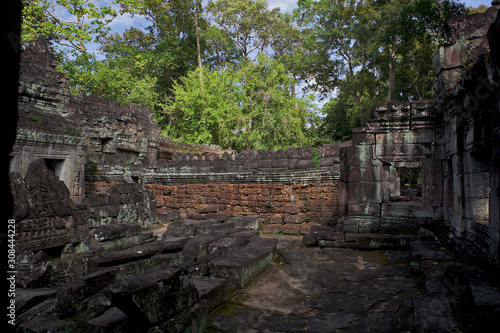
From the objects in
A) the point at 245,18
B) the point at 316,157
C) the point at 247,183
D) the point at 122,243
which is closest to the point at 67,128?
the point at 247,183

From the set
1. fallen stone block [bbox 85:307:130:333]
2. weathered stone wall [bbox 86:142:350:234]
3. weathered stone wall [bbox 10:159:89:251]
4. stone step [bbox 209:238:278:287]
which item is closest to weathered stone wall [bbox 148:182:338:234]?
weathered stone wall [bbox 86:142:350:234]

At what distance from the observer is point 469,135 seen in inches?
187


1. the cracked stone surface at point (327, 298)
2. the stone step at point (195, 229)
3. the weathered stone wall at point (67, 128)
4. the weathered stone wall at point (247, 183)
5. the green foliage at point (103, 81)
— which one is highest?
the green foliage at point (103, 81)

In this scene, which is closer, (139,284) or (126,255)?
(139,284)

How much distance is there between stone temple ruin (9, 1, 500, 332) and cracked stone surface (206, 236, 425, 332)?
0.14ft

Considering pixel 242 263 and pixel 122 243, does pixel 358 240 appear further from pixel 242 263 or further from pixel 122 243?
pixel 122 243

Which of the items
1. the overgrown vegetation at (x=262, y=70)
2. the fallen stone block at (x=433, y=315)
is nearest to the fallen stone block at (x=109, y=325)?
the fallen stone block at (x=433, y=315)

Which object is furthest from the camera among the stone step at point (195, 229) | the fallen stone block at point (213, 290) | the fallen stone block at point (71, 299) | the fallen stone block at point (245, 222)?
the fallen stone block at point (245, 222)

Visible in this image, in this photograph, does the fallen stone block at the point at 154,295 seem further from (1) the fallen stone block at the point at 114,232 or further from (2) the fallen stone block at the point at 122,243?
(1) the fallen stone block at the point at 114,232

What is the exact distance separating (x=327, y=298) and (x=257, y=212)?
22.4ft

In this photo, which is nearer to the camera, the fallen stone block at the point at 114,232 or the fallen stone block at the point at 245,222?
the fallen stone block at the point at 114,232

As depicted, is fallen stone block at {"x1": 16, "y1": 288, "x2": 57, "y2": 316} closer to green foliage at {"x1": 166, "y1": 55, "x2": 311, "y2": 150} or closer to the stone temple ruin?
the stone temple ruin

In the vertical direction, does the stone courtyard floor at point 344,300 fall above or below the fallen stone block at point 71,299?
below

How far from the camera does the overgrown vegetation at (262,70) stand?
19359 mm
